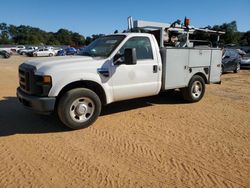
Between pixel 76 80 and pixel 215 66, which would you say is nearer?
pixel 76 80

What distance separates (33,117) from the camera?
559 cm

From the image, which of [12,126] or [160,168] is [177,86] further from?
[12,126]

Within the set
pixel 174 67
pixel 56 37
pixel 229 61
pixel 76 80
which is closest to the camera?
pixel 76 80

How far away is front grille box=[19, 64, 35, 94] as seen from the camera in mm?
4552

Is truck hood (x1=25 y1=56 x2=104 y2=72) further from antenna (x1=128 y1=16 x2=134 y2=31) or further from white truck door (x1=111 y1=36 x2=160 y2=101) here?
antenna (x1=128 y1=16 x2=134 y2=31)

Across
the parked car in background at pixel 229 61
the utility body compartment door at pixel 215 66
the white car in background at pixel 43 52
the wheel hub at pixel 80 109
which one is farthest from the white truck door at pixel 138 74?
the white car in background at pixel 43 52

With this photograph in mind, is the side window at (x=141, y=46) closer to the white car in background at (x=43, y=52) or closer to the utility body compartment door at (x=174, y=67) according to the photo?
the utility body compartment door at (x=174, y=67)

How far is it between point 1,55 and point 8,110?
32.3 meters

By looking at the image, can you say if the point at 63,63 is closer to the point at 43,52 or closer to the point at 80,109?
the point at 80,109

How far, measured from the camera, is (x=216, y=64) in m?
7.40

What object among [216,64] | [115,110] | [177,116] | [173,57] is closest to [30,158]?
[115,110]

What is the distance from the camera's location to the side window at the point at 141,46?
5446 millimetres

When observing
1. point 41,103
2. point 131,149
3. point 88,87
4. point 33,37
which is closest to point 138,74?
point 88,87

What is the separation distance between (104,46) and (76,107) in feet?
5.47
